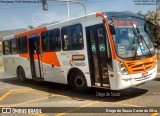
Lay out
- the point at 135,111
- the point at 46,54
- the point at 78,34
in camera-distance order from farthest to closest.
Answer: the point at 46,54
the point at 78,34
the point at 135,111

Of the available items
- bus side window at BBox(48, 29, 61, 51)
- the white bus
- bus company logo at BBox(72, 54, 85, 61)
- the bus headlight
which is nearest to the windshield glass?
the white bus

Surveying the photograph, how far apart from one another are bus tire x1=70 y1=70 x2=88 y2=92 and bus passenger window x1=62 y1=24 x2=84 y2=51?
3.37 feet

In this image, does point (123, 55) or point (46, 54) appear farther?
point (46, 54)

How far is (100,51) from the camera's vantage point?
414 inches

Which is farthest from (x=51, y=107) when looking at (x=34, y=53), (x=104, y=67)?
(x=34, y=53)

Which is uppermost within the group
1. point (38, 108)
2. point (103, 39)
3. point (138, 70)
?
point (103, 39)

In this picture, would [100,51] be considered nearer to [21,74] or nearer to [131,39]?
[131,39]

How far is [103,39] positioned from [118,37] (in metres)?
0.52

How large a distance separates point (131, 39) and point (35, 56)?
604 cm

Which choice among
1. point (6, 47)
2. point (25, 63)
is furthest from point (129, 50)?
point (6, 47)

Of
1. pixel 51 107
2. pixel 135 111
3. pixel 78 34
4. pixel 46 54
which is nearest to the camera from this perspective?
pixel 135 111

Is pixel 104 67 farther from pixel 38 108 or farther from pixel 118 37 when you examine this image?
pixel 38 108

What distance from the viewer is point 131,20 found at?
35.5 feet

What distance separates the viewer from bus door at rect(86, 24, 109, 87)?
1035 cm
